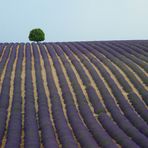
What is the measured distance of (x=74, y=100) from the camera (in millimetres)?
14867

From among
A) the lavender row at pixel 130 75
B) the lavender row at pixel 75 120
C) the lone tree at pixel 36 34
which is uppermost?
the lone tree at pixel 36 34

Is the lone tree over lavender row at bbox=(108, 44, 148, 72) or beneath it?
over

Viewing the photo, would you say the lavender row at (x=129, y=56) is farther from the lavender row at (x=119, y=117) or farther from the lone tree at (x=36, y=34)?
the lone tree at (x=36, y=34)

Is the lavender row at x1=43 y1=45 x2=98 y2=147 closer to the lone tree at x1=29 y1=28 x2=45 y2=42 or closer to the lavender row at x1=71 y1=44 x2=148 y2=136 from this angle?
the lavender row at x1=71 y1=44 x2=148 y2=136

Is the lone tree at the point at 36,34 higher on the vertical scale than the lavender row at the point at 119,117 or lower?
higher

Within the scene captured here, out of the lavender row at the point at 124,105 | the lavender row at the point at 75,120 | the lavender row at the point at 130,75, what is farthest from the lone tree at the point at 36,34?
the lavender row at the point at 75,120

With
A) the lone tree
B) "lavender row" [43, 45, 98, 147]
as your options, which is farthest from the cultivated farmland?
the lone tree

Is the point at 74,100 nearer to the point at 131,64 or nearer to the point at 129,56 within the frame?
the point at 131,64

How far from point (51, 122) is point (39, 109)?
55.9 inches

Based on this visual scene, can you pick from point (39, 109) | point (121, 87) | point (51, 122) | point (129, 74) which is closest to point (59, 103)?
point (39, 109)

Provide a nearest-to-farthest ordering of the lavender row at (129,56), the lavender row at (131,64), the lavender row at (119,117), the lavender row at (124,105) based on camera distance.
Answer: the lavender row at (119,117)
the lavender row at (124,105)
the lavender row at (131,64)
the lavender row at (129,56)

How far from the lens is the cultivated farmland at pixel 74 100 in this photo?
35.3 ft

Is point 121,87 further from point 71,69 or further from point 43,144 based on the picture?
point 43,144

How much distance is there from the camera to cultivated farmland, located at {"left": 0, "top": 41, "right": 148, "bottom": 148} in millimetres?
10773
